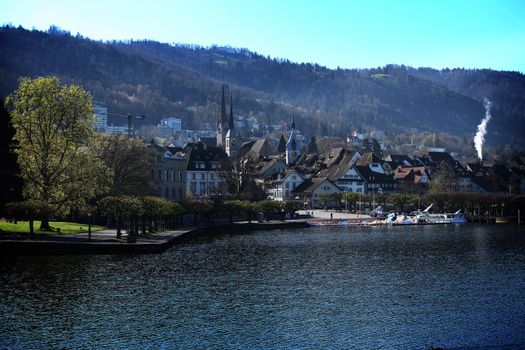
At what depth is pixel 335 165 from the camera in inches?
6870

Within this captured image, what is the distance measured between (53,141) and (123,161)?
74.5 feet

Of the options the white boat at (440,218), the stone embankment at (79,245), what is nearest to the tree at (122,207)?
the stone embankment at (79,245)

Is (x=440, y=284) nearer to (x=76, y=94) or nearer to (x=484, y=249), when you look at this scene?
(x=484, y=249)

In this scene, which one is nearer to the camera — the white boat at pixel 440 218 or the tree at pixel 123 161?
the tree at pixel 123 161

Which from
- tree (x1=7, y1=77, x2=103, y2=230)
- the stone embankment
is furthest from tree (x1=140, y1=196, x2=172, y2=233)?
tree (x1=7, y1=77, x2=103, y2=230)

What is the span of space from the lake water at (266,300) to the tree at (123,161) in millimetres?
28644

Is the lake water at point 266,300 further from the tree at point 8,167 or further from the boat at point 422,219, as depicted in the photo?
the boat at point 422,219

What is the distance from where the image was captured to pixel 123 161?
8844 centimetres

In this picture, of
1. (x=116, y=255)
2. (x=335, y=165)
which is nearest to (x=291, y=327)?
(x=116, y=255)

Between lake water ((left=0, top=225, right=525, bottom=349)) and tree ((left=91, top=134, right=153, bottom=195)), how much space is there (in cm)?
2864

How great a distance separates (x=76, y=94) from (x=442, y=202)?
285 ft

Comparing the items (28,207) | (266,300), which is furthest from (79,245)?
(266,300)

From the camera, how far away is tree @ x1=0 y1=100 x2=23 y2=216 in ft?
194

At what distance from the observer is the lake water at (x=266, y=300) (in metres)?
29.6
